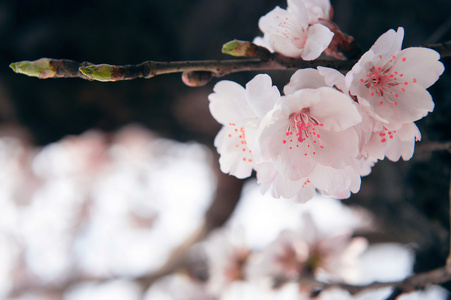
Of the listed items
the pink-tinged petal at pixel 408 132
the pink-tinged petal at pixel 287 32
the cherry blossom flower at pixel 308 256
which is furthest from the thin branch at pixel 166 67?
the cherry blossom flower at pixel 308 256

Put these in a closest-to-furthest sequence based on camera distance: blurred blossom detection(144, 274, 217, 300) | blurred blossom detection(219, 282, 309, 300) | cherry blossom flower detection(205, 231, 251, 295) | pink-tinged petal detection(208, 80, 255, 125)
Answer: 1. pink-tinged petal detection(208, 80, 255, 125)
2. blurred blossom detection(219, 282, 309, 300)
3. cherry blossom flower detection(205, 231, 251, 295)
4. blurred blossom detection(144, 274, 217, 300)

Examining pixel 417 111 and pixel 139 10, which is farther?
pixel 139 10

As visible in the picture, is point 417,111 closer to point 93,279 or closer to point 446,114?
point 446,114

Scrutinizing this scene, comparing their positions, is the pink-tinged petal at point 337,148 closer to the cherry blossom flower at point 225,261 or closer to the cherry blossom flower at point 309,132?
the cherry blossom flower at point 309,132

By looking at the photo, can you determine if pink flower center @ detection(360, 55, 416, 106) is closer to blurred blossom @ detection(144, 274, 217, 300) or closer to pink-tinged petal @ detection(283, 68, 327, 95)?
pink-tinged petal @ detection(283, 68, 327, 95)

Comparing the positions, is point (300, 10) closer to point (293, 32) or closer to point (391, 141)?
point (293, 32)

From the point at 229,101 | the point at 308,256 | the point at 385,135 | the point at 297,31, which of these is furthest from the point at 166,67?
the point at 308,256

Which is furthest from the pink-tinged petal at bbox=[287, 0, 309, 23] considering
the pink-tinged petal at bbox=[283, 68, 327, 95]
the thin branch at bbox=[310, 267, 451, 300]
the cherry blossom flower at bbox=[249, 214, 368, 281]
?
the cherry blossom flower at bbox=[249, 214, 368, 281]

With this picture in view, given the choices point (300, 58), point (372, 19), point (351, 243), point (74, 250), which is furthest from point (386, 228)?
point (74, 250)
